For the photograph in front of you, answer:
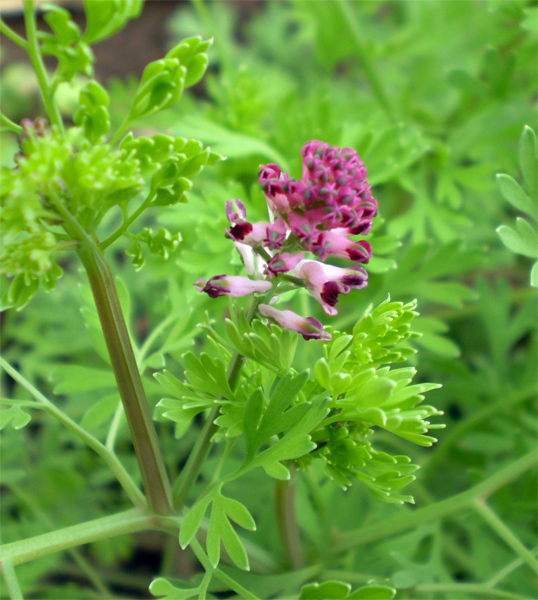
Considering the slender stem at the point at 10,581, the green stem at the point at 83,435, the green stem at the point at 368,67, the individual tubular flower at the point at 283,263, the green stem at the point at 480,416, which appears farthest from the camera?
the green stem at the point at 368,67

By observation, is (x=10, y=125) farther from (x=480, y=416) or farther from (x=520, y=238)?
Answer: (x=480, y=416)

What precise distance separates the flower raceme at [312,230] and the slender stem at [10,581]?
58cm

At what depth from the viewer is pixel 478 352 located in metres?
2.49

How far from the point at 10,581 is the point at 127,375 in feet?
1.27

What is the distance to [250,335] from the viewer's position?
2.68 ft

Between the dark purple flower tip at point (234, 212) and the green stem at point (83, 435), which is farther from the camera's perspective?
the green stem at point (83, 435)

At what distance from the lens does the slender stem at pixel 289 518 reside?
3.77 feet

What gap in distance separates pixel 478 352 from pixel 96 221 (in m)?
2.09

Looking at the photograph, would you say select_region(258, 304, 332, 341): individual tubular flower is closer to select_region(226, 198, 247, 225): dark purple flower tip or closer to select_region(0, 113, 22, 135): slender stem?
select_region(226, 198, 247, 225): dark purple flower tip

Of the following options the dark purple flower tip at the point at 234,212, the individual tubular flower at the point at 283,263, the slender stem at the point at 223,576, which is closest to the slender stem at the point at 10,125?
the dark purple flower tip at the point at 234,212

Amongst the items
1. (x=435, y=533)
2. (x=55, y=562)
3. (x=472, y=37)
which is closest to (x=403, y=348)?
(x=435, y=533)

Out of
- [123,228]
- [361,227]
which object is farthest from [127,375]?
[361,227]

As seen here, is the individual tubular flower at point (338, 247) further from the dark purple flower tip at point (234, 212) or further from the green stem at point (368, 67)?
the green stem at point (368, 67)

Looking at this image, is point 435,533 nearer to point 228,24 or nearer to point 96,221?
point 96,221
